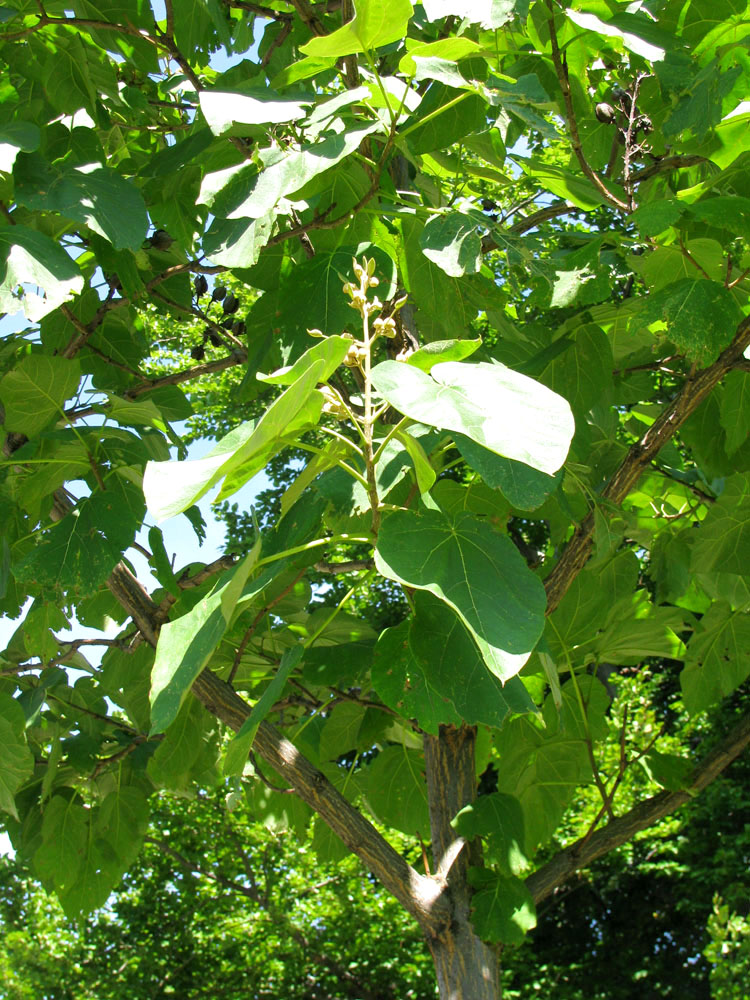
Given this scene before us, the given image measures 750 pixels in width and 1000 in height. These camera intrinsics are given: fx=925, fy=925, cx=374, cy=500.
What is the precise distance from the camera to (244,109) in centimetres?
129

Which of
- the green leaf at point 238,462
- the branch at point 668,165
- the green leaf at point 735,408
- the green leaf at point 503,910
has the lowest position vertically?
the green leaf at point 503,910

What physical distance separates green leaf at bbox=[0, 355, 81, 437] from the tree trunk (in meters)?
1.03

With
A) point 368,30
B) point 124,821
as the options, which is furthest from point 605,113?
point 124,821

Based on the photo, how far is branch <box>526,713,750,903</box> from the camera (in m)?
1.85

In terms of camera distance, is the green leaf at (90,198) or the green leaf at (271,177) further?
the green leaf at (90,198)

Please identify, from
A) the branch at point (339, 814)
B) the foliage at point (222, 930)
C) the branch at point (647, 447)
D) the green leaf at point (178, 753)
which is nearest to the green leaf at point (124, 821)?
the green leaf at point (178, 753)

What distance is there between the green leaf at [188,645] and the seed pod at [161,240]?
1.39 meters

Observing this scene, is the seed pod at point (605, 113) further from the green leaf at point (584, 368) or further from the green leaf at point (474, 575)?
the green leaf at point (474, 575)

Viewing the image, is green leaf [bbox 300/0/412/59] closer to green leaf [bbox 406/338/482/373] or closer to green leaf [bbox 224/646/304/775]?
green leaf [bbox 406/338/482/373]

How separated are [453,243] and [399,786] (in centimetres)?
133

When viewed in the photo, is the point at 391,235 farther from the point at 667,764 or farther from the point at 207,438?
the point at 207,438

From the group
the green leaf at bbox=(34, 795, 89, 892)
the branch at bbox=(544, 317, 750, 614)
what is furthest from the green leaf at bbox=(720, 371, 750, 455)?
the green leaf at bbox=(34, 795, 89, 892)

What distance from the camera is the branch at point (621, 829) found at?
1.85 meters

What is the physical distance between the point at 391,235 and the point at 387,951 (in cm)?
653
